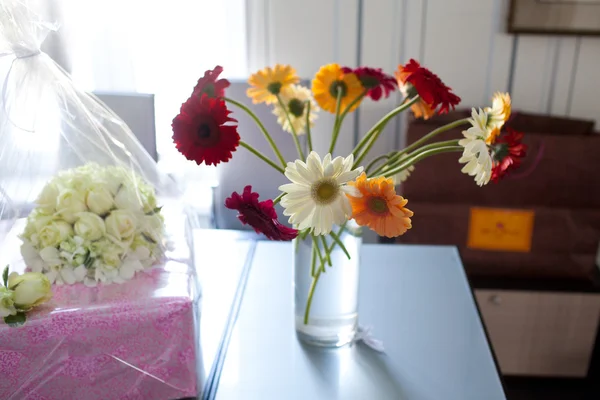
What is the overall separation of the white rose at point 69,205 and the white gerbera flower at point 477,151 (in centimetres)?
59

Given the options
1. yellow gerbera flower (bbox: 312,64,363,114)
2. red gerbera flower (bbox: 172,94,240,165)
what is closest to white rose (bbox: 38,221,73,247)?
red gerbera flower (bbox: 172,94,240,165)

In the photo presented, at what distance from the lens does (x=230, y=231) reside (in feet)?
5.07

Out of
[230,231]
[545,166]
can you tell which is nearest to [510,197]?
[545,166]

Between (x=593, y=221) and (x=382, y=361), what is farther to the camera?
(x=593, y=221)

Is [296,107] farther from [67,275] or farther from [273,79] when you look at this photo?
[67,275]

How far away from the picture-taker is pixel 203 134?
811 millimetres

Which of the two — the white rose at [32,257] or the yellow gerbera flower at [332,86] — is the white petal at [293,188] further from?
the white rose at [32,257]

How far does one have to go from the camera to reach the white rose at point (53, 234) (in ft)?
2.95

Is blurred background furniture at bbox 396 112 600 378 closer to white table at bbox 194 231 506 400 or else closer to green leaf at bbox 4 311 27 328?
white table at bbox 194 231 506 400

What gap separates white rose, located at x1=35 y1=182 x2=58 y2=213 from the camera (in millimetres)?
931

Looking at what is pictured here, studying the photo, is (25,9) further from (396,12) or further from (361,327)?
(396,12)

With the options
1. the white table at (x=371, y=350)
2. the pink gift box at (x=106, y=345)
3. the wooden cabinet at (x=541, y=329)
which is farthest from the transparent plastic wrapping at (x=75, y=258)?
the wooden cabinet at (x=541, y=329)

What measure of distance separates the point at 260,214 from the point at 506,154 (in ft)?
1.29

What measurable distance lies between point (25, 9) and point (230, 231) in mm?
801
